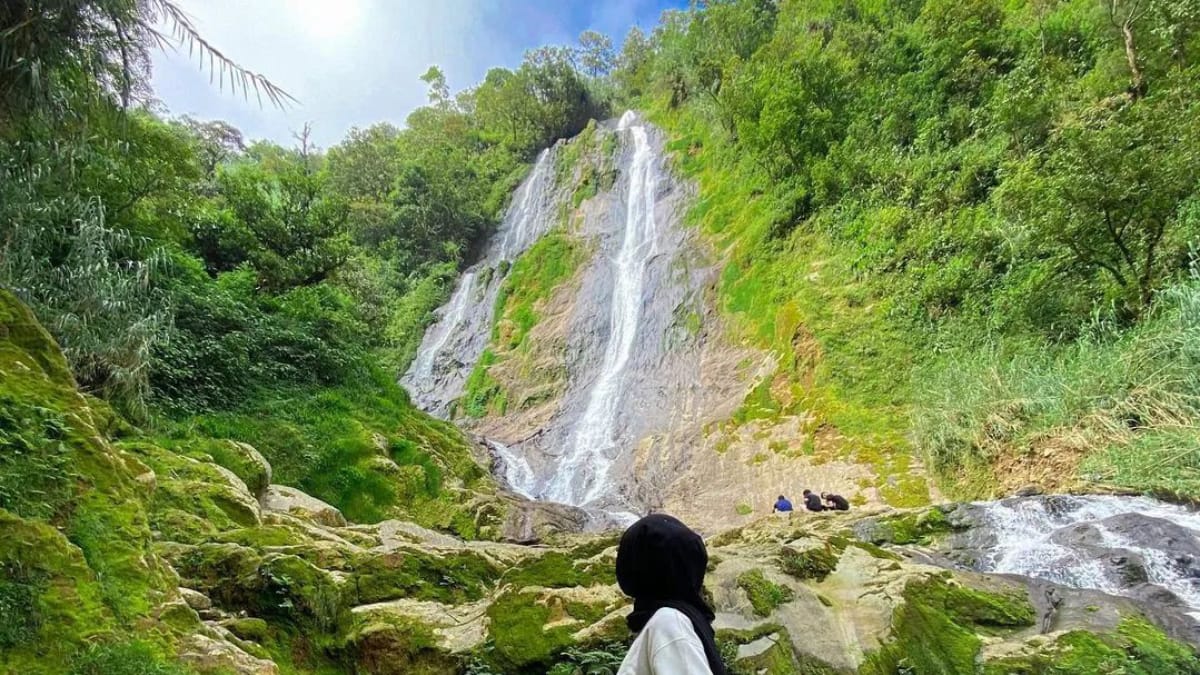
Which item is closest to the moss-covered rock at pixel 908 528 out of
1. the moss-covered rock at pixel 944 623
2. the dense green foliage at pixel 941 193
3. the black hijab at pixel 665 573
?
the dense green foliage at pixel 941 193

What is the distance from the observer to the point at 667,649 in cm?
169

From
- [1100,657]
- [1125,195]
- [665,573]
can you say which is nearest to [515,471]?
[1100,657]

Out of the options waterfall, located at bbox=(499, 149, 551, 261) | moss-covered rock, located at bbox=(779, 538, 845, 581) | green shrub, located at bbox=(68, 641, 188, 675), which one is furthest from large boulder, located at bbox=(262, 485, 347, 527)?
waterfall, located at bbox=(499, 149, 551, 261)

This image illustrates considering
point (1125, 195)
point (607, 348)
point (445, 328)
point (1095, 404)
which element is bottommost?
point (1095, 404)

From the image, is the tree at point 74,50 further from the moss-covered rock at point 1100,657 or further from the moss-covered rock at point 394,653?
the moss-covered rock at point 1100,657

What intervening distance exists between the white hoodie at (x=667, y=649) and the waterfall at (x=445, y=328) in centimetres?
2562

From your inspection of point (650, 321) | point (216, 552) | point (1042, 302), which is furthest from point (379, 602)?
point (650, 321)

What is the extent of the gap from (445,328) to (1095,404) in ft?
83.4

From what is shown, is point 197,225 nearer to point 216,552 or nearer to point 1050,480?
point 216,552

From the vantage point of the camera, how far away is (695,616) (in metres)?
1.80

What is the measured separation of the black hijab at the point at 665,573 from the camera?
183 centimetres

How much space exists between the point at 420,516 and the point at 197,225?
9265 millimetres

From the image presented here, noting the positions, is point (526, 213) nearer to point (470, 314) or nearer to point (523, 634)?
point (470, 314)

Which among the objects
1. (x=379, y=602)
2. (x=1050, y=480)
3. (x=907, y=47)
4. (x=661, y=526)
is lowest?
(x=1050, y=480)
